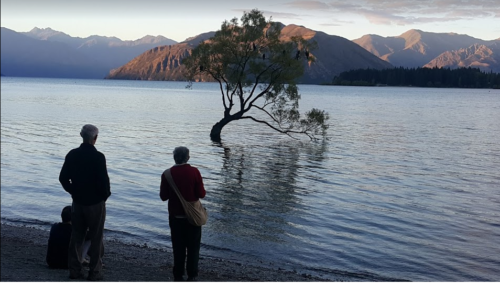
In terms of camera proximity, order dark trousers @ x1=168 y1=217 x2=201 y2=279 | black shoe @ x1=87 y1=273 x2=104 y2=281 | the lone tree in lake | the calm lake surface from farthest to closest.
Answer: the lone tree in lake → the calm lake surface → black shoe @ x1=87 y1=273 x2=104 y2=281 → dark trousers @ x1=168 y1=217 x2=201 y2=279

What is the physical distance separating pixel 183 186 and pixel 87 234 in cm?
234

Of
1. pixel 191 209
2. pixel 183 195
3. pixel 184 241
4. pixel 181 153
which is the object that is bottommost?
pixel 184 241

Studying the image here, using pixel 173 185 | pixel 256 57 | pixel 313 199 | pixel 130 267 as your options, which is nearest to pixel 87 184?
pixel 173 185

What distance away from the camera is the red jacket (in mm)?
9281

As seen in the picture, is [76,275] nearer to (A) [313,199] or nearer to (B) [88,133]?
(B) [88,133]

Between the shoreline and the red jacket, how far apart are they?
7.14 ft

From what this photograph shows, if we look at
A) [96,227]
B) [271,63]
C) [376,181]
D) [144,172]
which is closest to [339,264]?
[96,227]

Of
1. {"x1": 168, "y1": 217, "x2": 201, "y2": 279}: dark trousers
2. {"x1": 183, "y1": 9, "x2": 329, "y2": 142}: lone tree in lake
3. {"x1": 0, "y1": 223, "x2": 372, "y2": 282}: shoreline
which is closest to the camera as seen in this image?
{"x1": 168, "y1": 217, "x2": 201, "y2": 279}: dark trousers

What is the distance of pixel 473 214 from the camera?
20719 mm

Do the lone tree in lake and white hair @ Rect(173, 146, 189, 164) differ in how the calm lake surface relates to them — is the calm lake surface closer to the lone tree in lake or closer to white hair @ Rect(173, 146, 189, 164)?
the lone tree in lake

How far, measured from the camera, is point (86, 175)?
30.8 feet

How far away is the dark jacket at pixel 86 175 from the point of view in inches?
368

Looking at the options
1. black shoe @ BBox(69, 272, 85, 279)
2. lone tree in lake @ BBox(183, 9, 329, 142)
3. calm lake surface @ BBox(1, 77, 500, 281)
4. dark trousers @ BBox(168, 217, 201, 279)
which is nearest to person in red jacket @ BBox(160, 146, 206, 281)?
dark trousers @ BBox(168, 217, 201, 279)

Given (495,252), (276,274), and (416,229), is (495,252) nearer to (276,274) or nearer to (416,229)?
(416,229)
